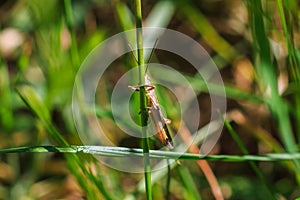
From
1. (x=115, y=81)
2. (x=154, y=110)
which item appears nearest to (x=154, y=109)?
(x=154, y=110)

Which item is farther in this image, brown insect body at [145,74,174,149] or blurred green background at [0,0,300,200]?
blurred green background at [0,0,300,200]

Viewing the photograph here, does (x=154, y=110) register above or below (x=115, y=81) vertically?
below

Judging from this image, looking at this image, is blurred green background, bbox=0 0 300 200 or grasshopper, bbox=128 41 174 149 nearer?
grasshopper, bbox=128 41 174 149

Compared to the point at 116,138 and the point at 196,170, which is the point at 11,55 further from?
the point at 196,170

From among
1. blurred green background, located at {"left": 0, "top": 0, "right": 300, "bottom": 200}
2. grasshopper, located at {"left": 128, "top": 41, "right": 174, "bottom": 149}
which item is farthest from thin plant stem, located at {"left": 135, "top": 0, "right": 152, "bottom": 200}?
blurred green background, located at {"left": 0, "top": 0, "right": 300, "bottom": 200}

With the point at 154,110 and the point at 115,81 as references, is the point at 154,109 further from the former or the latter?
the point at 115,81

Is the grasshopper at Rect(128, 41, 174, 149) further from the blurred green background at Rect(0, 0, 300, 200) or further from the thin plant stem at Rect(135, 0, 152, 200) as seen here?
the blurred green background at Rect(0, 0, 300, 200)

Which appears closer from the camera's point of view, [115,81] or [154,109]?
[154,109]

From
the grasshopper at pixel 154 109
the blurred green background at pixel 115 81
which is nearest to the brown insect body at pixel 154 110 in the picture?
the grasshopper at pixel 154 109

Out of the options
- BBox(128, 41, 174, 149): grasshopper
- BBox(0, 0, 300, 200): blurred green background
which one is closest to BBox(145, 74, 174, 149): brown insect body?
BBox(128, 41, 174, 149): grasshopper
